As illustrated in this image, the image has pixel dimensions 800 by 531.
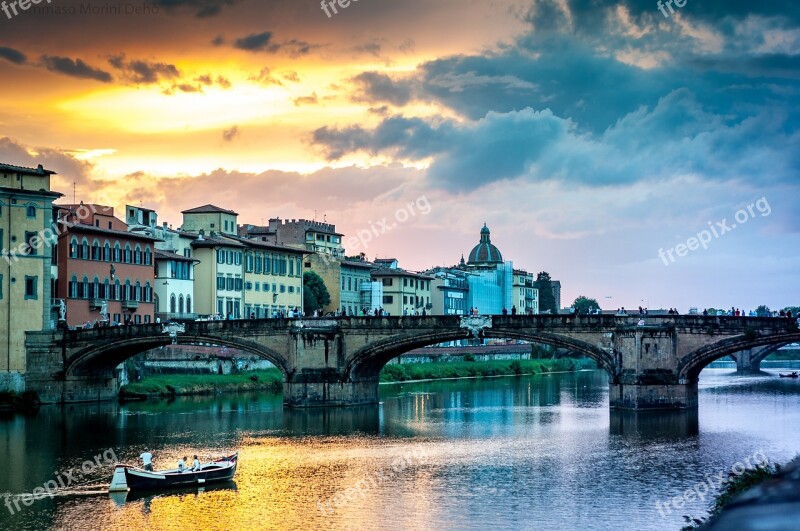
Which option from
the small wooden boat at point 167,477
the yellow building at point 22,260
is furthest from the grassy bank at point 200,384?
the small wooden boat at point 167,477

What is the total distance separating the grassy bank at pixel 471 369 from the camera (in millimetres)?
116750

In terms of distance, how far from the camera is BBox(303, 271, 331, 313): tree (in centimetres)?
12800

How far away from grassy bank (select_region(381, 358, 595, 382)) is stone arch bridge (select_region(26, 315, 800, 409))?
107 feet

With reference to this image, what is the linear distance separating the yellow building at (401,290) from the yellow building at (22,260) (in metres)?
71.8

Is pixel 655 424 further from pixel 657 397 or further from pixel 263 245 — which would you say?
pixel 263 245

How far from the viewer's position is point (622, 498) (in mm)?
40688

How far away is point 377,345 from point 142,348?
18.6 m

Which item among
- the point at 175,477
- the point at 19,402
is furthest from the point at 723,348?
the point at 19,402

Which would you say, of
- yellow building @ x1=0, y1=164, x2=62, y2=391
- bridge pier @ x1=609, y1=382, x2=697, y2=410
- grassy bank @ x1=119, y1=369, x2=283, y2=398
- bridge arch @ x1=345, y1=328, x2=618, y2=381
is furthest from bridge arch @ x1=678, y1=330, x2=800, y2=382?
yellow building @ x1=0, y1=164, x2=62, y2=391

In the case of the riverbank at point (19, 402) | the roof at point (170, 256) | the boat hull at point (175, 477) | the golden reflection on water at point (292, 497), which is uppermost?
the roof at point (170, 256)

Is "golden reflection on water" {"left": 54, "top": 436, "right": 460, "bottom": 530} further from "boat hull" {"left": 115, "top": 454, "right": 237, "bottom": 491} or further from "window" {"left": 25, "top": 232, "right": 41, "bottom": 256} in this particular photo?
"window" {"left": 25, "top": 232, "right": 41, "bottom": 256}

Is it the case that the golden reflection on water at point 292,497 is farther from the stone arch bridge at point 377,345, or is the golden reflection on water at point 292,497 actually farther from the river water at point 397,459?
the stone arch bridge at point 377,345

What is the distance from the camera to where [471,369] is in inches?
5094

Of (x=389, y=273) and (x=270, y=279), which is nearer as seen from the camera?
(x=270, y=279)
